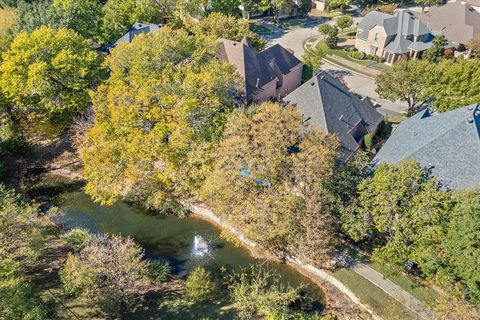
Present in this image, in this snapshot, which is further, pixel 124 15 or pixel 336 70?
pixel 124 15

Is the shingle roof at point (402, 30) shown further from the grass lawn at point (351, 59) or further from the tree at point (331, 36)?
the tree at point (331, 36)

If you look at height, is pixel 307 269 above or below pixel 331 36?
below

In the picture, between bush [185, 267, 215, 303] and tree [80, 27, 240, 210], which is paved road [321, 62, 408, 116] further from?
bush [185, 267, 215, 303]

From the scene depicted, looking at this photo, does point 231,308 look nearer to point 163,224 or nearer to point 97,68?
point 163,224

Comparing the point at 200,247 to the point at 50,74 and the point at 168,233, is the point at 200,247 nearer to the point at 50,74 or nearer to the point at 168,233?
the point at 168,233

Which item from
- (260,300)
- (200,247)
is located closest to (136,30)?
(200,247)
